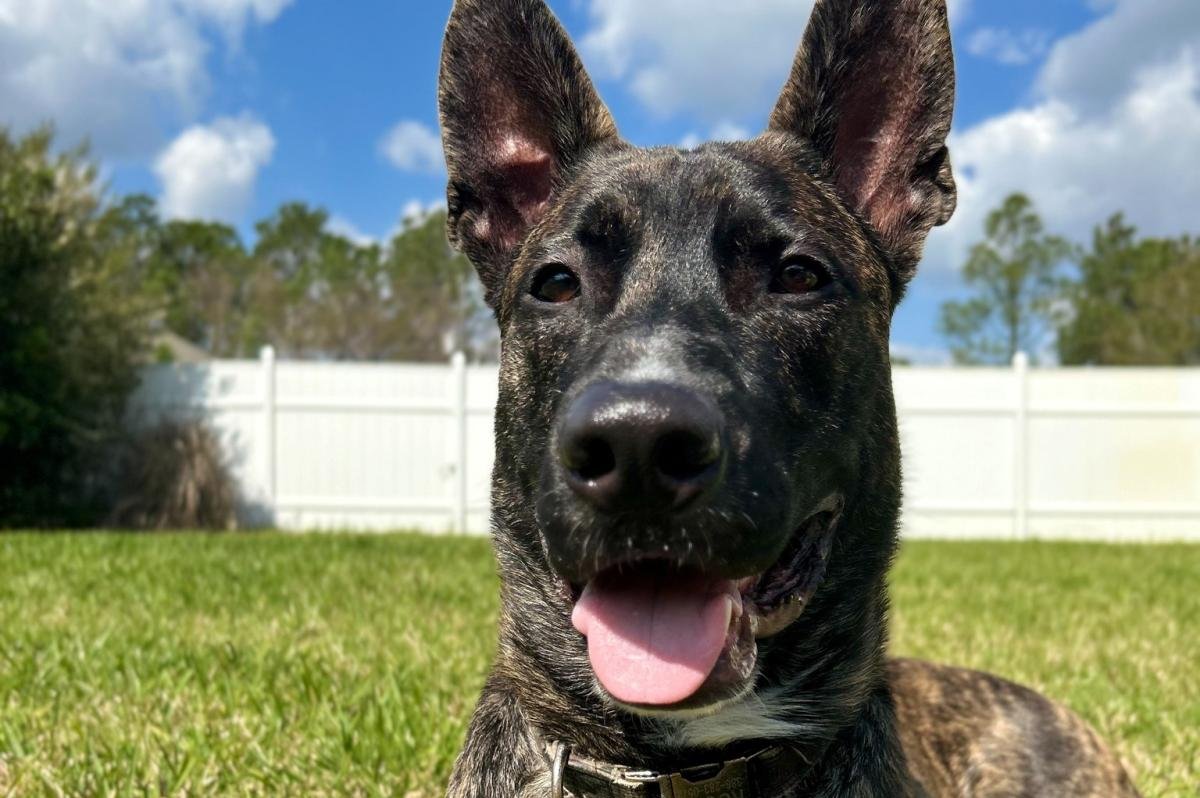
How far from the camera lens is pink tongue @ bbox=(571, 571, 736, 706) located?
191 centimetres

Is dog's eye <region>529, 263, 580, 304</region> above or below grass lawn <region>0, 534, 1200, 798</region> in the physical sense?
above

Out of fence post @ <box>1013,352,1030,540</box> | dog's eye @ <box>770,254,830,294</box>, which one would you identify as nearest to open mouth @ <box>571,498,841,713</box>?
dog's eye @ <box>770,254,830,294</box>

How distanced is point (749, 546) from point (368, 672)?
10.5ft

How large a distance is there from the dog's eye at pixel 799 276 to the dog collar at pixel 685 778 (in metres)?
1.04

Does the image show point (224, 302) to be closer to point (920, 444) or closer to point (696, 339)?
point (920, 444)

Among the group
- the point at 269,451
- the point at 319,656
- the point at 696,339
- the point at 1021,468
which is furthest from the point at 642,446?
the point at 1021,468

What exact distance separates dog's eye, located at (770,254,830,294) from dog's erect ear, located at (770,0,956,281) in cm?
64

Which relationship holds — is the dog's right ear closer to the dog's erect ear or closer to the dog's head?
the dog's head

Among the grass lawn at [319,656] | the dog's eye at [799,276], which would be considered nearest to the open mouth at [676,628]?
the dog's eye at [799,276]

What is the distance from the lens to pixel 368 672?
182 inches

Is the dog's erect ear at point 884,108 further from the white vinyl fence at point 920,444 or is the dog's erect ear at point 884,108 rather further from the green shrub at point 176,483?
the green shrub at point 176,483

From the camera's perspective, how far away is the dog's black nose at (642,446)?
1700mm

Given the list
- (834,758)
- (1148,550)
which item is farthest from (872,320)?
(1148,550)

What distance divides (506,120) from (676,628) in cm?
173
